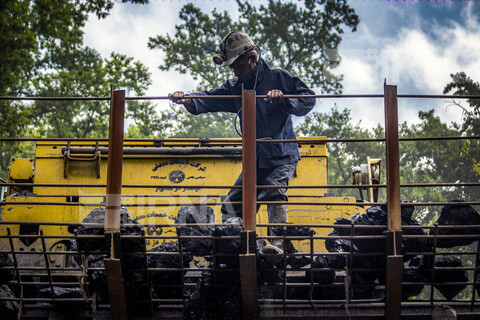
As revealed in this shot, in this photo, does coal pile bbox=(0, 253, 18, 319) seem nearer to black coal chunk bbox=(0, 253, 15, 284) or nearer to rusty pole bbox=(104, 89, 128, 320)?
black coal chunk bbox=(0, 253, 15, 284)

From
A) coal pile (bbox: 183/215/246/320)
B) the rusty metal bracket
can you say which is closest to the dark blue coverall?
coal pile (bbox: 183/215/246/320)

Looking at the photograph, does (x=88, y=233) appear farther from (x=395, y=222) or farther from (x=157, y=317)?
(x=395, y=222)

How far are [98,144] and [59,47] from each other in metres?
18.7

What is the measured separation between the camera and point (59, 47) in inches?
934

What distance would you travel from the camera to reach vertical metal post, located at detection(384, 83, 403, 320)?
11.7 ft

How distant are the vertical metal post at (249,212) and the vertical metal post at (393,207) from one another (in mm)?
813

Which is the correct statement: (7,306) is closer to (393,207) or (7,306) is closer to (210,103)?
(210,103)

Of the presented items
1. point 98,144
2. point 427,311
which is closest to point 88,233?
point 427,311

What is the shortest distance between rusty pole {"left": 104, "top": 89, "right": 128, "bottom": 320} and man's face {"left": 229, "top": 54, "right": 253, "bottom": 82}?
1.06 m

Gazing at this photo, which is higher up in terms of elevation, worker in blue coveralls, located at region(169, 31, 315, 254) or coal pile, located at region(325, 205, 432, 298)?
worker in blue coveralls, located at region(169, 31, 315, 254)

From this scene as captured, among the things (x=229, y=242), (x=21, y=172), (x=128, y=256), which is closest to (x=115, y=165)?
(x=128, y=256)

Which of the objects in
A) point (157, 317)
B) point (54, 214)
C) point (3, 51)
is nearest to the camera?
point (157, 317)

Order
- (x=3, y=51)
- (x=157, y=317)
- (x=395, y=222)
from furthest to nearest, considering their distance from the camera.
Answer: (x=3, y=51) → (x=157, y=317) → (x=395, y=222)

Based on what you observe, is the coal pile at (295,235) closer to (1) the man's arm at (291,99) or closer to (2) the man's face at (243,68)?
(1) the man's arm at (291,99)
